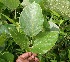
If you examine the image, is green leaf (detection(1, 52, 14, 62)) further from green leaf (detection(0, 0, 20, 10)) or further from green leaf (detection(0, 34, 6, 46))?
green leaf (detection(0, 0, 20, 10))

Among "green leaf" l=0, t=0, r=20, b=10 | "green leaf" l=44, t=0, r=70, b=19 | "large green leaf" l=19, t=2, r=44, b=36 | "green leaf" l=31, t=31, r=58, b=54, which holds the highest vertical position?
"green leaf" l=0, t=0, r=20, b=10

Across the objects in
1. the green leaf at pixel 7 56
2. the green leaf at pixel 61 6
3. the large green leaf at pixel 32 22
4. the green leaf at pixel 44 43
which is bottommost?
the green leaf at pixel 7 56

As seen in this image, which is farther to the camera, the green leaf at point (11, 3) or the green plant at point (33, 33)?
the green leaf at point (11, 3)

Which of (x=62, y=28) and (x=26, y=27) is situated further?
(x=62, y=28)

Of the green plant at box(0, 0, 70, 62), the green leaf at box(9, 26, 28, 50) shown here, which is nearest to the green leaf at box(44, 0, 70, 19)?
the green plant at box(0, 0, 70, 62)

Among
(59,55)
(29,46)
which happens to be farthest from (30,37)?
(59,55)

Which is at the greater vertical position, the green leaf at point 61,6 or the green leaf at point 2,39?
the green leaf at point 61,6

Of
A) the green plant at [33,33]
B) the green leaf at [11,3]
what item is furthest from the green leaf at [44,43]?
the green leaf at [11,3]

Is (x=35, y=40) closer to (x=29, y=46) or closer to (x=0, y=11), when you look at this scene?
(x=29, y=46)

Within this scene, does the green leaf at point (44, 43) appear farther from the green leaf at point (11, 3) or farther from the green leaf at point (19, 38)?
the green leaf at point (11, 3)
